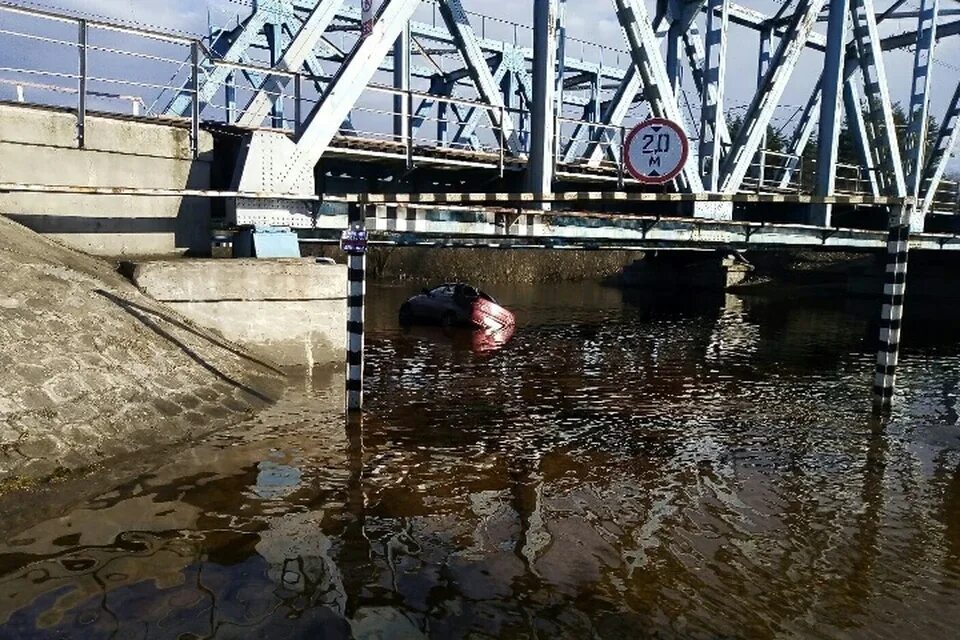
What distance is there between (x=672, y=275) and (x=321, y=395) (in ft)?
122

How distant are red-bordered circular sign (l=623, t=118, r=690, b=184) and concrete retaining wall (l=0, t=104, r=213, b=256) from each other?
7237 millimetres

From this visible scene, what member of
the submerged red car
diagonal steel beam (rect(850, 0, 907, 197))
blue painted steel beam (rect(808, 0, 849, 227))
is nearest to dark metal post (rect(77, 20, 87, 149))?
the submerged red car

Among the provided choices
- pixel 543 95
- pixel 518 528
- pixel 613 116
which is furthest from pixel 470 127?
pixel 518 528

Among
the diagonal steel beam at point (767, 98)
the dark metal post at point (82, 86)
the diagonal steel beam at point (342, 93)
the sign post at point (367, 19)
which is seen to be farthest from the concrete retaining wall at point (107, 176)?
the diagonal steel beam at point (767, 98)

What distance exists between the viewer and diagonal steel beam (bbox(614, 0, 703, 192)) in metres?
15.4

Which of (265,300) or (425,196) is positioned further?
(265,300)

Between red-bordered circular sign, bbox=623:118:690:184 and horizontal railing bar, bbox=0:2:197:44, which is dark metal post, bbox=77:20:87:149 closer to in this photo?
horizontal railing bar, bbox=0:2:197:44

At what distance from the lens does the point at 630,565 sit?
5164 millimetres

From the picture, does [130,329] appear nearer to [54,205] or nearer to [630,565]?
[54,205]

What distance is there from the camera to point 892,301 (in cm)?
1084

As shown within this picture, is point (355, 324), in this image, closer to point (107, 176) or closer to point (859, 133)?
point (107, 176)

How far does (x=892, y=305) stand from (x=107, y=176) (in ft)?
38.2

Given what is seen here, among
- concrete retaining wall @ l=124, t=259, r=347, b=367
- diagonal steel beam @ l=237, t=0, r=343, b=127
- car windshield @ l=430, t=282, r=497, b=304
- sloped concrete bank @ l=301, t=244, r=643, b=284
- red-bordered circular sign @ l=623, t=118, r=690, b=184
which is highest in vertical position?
diagonal steel beam @ l=237, t=0, r=343, b=127

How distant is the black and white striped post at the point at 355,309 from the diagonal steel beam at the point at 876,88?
20.2 metres
